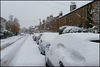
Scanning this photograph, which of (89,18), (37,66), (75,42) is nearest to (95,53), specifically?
(75,42)

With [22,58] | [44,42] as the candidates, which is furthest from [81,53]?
[44,42]

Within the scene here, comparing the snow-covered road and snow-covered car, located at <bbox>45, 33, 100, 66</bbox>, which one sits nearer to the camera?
snow-covered car, located at <bbox>45, 33, 100, 66</bbox>

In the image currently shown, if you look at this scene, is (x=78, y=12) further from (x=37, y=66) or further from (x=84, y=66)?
(x=84, y=66)

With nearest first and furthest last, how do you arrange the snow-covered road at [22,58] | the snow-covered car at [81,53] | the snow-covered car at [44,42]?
the snow-covered car at [81,53] → the snow-covered road at [22,58] → the snow-covered car at [44,42]

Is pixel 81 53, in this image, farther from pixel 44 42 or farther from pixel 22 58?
pixel 44 42

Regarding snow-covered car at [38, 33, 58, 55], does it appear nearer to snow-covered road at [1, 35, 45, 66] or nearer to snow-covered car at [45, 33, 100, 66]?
snow-covered road at [1, 35, 45, 66]

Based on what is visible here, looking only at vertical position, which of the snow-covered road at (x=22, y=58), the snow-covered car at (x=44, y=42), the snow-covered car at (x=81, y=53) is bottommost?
the snow-covered road at (x=22, y=58)

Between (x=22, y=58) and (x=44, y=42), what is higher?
(x=44, y=42)

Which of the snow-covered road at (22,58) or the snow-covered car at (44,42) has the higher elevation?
the snow-covered car at (44,42)

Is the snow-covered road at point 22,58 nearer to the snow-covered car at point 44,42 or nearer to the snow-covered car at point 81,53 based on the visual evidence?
the snow-covered car at point 44,42

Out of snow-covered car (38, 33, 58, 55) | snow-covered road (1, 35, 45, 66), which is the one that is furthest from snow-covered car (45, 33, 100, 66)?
snow-covered car (38, 33, 58, 55)

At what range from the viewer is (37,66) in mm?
6328

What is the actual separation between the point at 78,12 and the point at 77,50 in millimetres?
23455

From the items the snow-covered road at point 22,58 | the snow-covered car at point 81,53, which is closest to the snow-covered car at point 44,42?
the snow-covered road at point 22,58
